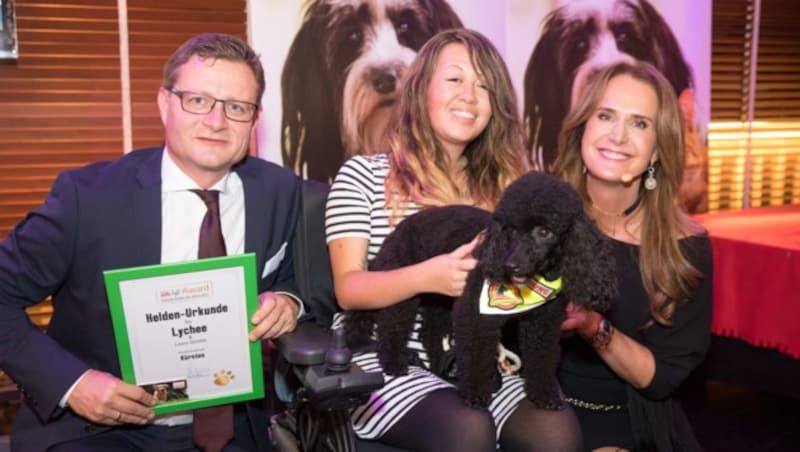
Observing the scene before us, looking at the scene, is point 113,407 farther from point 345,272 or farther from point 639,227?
point 639,227

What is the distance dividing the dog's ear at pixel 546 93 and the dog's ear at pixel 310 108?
1186 mm

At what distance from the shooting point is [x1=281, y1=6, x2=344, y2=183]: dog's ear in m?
3.38

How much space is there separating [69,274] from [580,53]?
3.19 metres

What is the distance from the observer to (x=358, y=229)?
6.47 ft

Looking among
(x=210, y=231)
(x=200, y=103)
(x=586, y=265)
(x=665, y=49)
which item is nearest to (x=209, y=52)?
(x=200, y=103)

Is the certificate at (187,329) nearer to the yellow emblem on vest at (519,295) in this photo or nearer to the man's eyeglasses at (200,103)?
the man's eyeglasses at (200,103)

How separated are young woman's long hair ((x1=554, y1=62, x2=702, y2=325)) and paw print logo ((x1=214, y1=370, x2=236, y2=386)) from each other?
1165mm

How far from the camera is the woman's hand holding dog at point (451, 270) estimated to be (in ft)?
5.45

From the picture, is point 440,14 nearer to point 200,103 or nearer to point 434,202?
point 434,202

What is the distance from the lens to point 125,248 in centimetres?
173

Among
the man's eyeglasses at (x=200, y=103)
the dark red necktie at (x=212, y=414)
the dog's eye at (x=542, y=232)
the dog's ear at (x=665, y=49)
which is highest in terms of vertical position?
the dog's ear at (x=665, y=49)

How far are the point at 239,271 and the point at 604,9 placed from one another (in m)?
3.21

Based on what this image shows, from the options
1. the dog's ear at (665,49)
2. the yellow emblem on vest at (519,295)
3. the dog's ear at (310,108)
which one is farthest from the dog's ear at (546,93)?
the yellow emblem on vest at (519,295)

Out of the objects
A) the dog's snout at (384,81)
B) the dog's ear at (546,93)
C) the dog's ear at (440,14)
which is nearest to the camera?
the dog's snout at (384,81)
